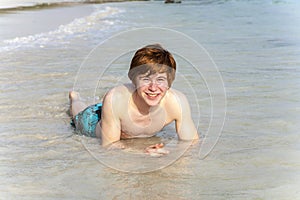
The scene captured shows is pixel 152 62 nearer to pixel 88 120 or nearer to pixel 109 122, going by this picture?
pixel 109 122

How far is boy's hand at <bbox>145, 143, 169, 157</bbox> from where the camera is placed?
4.21m

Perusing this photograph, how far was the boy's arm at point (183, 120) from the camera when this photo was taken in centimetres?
450

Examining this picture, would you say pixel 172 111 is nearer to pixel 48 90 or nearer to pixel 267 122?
pixel 267 122

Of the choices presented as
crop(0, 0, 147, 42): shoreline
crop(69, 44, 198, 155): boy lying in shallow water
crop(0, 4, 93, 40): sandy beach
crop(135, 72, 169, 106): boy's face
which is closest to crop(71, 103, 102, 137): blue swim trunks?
crop(69, 44, 198, 155): boy lying in shallow water

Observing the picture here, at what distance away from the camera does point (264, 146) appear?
440cm

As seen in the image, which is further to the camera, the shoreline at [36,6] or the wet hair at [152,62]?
the shoreline at [36,6]

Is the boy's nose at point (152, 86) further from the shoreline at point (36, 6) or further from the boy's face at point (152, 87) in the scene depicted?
the shoreline at point (36, 6)

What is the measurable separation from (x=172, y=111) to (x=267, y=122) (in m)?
1.07

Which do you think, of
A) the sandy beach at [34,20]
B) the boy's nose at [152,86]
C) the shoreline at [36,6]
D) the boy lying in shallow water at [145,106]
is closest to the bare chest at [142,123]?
the boy lying in shallow water at [145,106]

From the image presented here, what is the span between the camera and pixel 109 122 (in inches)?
172

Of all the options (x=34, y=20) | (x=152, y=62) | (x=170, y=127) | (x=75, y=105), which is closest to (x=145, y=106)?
(x=152, y=62)

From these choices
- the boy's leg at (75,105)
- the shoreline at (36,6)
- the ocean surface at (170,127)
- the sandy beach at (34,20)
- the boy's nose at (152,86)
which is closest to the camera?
the ocean surface at (170,127)

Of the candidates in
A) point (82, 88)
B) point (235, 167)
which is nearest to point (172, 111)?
point (235, 167)

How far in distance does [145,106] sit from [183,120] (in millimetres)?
351
